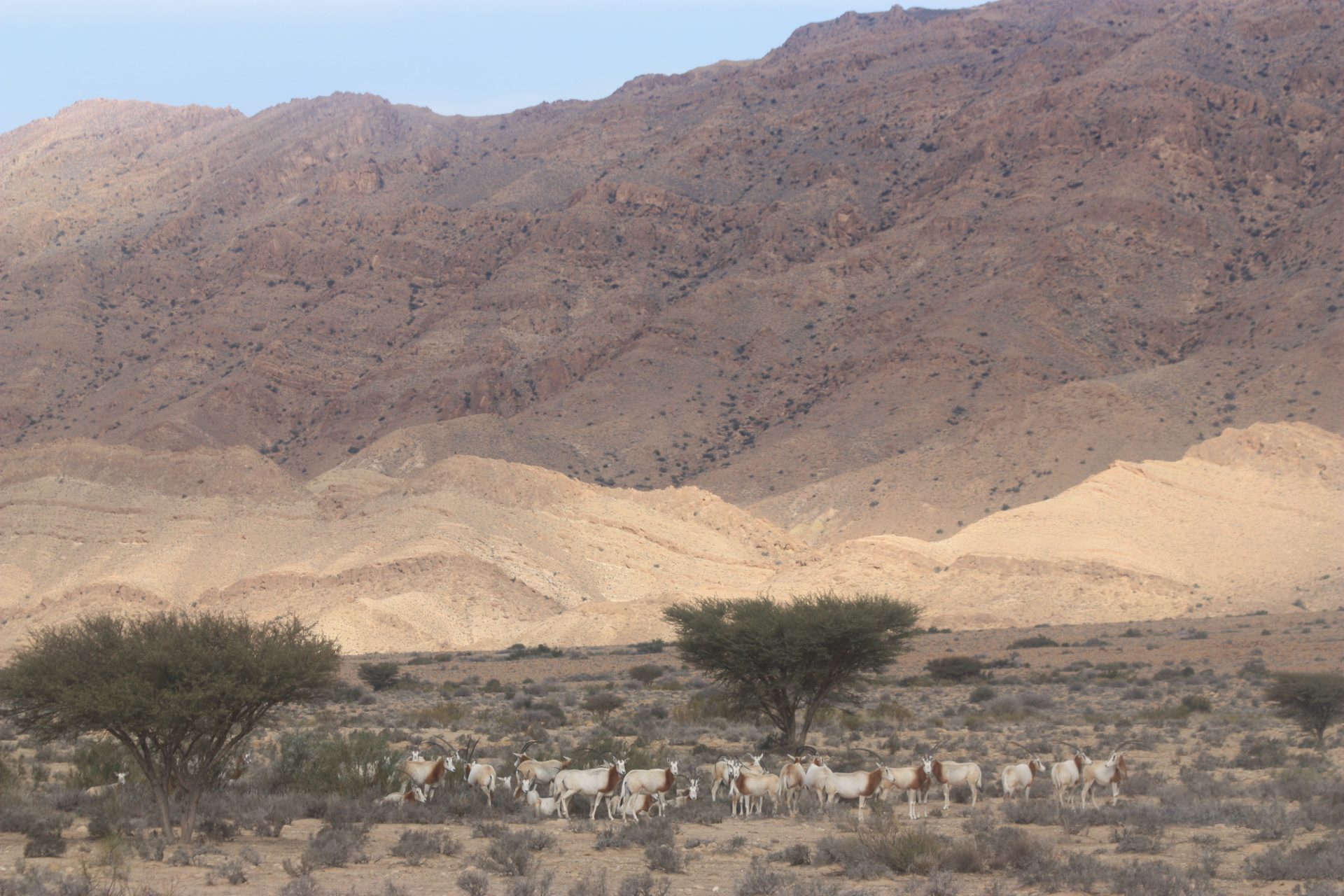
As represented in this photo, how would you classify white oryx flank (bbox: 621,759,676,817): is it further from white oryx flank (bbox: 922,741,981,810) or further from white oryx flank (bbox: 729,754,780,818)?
white oryx flank (bbox: 922,741,981,810)

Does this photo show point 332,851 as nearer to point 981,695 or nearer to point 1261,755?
point 1261,755

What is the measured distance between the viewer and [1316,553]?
6669cm

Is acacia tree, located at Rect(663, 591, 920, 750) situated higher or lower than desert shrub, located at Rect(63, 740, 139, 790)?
higher

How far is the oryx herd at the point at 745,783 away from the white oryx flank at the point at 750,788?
0.02 m

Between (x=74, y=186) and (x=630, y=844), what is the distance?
7007 inches

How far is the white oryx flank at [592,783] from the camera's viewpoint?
17.1m

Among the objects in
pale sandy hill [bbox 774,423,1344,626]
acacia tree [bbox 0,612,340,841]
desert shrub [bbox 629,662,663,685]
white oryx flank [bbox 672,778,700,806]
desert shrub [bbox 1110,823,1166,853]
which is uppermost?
pale sandy hill [bbox 774,423,1344,626]

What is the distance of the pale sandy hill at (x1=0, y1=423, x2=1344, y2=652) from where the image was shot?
63156mm

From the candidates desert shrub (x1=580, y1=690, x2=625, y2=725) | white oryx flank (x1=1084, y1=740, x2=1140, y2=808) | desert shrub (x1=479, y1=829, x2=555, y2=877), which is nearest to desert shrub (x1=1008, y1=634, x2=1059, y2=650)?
desert shrub (x1=580, y1=690, x2=625, y2=725)

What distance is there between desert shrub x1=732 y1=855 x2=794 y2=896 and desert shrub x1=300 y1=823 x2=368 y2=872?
14.0ft

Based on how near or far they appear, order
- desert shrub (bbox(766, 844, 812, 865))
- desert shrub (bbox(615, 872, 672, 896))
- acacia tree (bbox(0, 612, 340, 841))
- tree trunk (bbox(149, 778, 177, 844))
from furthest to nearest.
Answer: tree trunk (bbox(149, 778, 177, 844))
acacia tree (bbox(0, 612, 340, 841))
desert shrub (bbox(766, 844, 812, 865))
desert shrub (bbox(615, 872, 672, 896))

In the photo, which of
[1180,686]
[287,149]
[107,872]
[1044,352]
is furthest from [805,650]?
[287,149]

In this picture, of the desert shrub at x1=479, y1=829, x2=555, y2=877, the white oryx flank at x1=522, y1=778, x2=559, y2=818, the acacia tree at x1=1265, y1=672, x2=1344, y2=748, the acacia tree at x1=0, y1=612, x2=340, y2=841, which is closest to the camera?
the desert shrub at x1=479, y1=829, x2=555, y2=877

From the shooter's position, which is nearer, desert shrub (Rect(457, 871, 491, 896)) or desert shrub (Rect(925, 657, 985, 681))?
desert shrub (Rect(457, 871, 491, 896))
